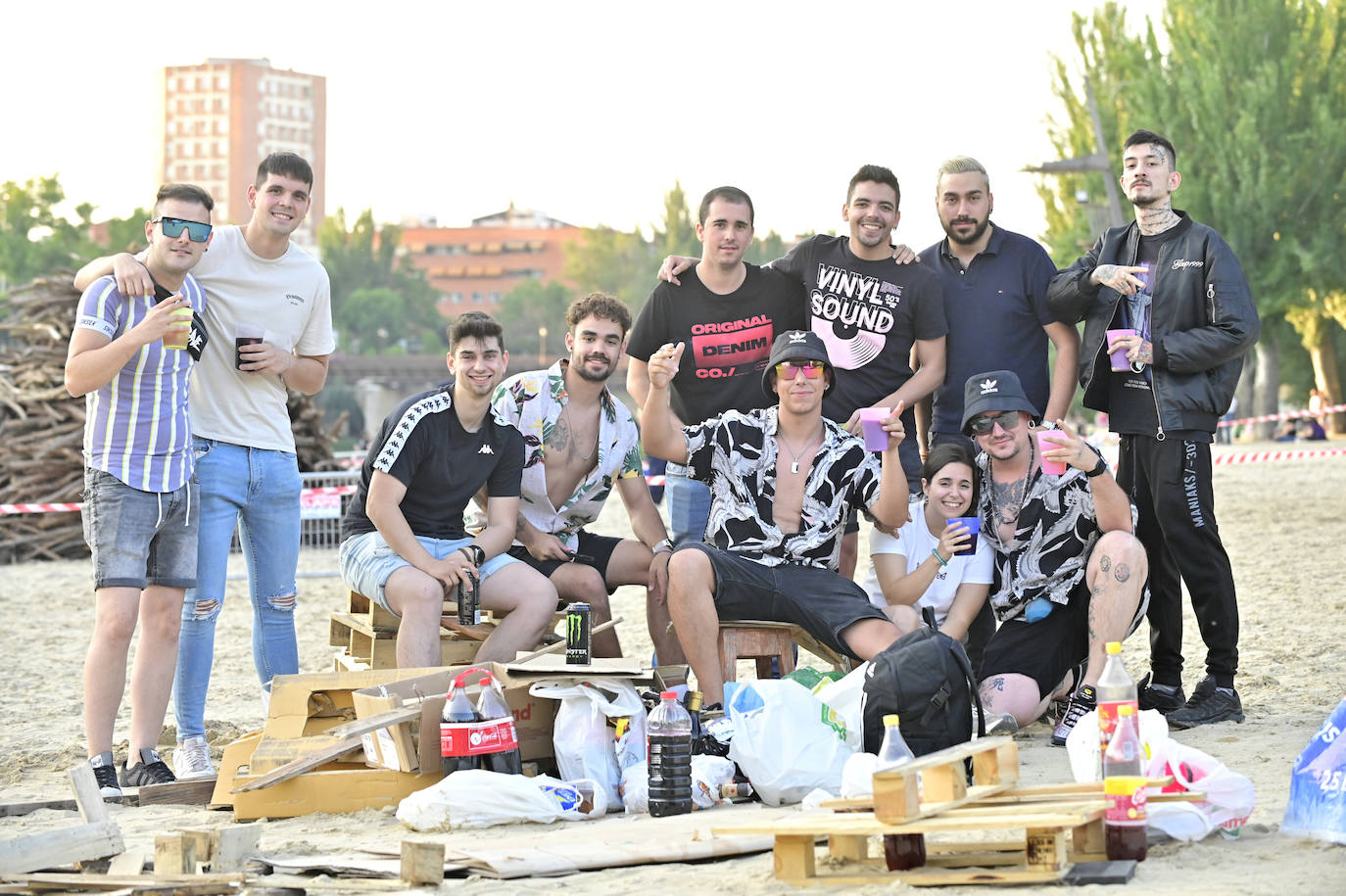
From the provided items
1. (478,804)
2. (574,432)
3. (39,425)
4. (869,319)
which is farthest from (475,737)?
(39,425)

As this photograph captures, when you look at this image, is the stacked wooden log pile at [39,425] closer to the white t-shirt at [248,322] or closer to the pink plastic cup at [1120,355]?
the white t-shirt at [248,322]

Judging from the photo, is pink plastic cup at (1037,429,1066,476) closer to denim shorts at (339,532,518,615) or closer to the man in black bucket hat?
the man in black bucket hat

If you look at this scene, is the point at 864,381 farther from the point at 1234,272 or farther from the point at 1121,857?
the point at 1121,857

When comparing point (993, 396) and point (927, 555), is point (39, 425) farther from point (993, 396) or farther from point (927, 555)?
point (993, 396)

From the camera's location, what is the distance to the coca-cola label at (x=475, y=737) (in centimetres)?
503

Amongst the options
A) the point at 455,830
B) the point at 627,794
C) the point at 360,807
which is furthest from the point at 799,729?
the point at 360,807

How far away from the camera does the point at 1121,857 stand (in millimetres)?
3961

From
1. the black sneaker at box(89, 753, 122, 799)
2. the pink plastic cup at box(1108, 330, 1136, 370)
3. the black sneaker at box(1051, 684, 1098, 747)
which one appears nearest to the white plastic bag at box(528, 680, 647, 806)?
the black sneaker at box(89, 753, 122, 799)

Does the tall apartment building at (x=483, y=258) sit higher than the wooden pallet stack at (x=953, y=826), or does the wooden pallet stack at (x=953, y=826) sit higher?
the tall apartment building at (x=483, y=258)

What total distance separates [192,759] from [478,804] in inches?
66.0

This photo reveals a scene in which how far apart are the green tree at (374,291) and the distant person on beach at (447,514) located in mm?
104457

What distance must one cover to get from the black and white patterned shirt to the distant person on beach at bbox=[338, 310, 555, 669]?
87cm

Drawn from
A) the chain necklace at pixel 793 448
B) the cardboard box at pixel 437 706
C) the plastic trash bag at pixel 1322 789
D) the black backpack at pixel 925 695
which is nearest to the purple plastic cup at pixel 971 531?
the chain necklace at pixel 793 448

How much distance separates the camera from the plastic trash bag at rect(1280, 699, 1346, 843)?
13.4 feet
